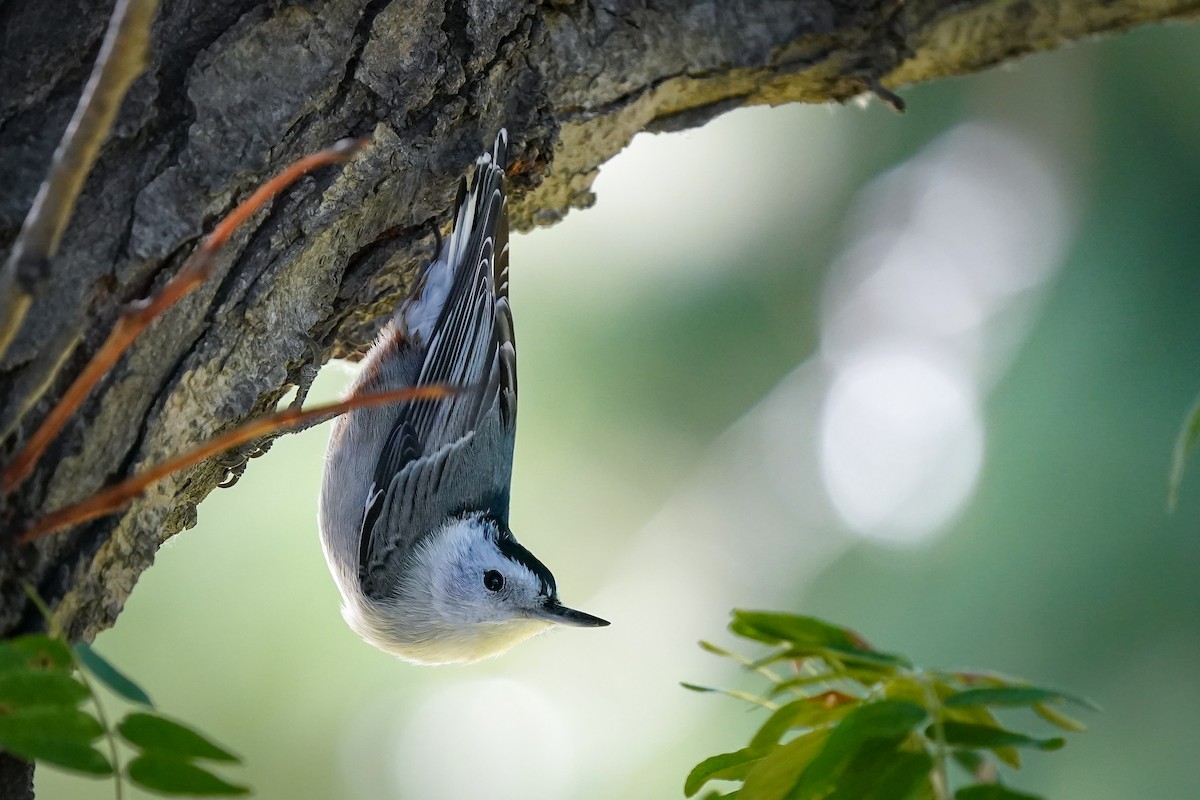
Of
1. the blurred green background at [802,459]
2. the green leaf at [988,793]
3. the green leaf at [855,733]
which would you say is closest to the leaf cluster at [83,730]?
the green leaf at [855,733]

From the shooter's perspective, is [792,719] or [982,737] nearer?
[982,737]

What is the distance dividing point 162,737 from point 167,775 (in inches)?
0.9

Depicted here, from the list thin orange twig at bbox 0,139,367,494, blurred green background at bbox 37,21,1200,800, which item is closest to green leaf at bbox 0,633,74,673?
thin orange twig at bbox 0,139,367,494

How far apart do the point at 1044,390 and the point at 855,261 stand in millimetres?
579

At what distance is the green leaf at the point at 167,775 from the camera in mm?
613

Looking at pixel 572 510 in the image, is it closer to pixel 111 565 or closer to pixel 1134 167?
pixel 1134 167

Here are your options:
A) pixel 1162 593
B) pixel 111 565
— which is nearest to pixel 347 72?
pixel 111 565

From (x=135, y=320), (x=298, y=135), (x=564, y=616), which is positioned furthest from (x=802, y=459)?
(x=135, y=320)

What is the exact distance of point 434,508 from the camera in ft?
5.61

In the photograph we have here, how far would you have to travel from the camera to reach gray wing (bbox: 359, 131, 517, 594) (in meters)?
1.64

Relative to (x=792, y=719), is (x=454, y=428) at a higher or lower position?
higher

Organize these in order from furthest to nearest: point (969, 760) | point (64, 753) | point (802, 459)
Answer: point (802, 459) < point (969, 760) < point (64, 753)

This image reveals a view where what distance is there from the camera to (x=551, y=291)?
9.28 ft

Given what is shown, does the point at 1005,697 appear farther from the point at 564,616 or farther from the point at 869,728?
the point at 564,616
